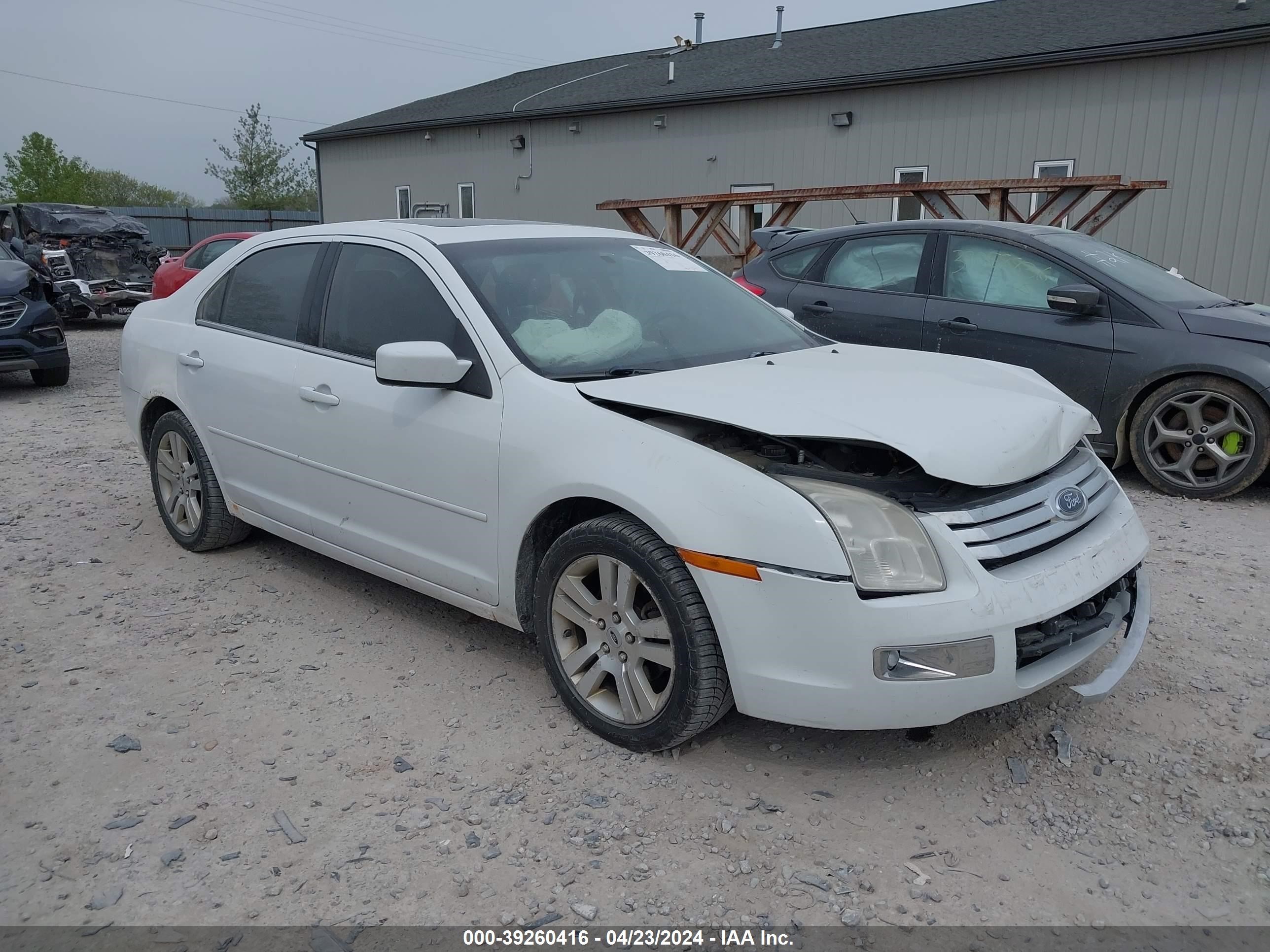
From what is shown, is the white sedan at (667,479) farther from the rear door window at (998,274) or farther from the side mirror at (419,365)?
the rear door window at (998,274)

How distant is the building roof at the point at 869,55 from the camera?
12984 millimetres

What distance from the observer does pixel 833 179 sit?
15977 mm

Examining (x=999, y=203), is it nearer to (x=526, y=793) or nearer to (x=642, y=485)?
(x=642, y=485)

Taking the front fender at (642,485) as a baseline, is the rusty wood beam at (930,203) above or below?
above

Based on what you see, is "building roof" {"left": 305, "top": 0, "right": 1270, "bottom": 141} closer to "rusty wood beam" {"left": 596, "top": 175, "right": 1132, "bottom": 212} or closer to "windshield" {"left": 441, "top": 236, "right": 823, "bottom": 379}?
"rusty wood beam" {"left": 596, "top": 175, "right": 1132, "bottom": 212}

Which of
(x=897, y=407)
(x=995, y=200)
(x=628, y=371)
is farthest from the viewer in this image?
(x=995, y=200)

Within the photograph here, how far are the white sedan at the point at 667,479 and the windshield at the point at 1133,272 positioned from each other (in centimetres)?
284

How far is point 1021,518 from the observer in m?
2.89

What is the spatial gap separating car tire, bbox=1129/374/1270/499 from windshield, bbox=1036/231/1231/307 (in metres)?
0.60

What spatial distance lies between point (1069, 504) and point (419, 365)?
209 centimetres

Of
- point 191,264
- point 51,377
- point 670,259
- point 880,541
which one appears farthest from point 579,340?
point 191,264

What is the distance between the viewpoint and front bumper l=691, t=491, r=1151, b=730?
8.68ft

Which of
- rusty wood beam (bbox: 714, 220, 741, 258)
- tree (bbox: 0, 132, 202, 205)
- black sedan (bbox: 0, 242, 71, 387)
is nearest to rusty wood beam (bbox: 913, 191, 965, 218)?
rusty wood beam (bbox: 714, 220, 741, 258)

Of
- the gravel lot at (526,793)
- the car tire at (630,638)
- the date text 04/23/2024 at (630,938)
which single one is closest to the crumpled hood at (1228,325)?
the gravel lot at (526,793)
